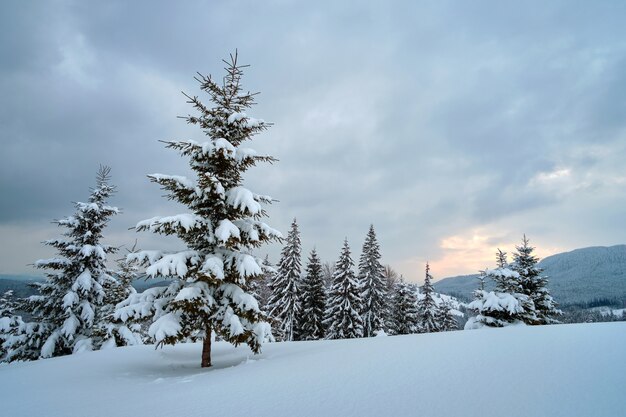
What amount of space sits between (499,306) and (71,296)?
78.1 feet

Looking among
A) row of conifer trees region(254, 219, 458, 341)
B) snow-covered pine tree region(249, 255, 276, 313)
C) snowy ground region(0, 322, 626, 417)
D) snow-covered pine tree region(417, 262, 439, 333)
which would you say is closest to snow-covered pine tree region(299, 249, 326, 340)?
row of conifer trees region(254, 219, 458, 341)

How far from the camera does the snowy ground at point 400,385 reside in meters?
3.92

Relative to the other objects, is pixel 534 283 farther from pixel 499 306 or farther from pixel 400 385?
pixel 400 385

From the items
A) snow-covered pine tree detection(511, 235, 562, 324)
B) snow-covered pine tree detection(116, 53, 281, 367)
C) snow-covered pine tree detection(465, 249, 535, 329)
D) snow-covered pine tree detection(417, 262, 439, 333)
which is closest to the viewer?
snow-covered pine tree detection(116, 53, 281, 367)

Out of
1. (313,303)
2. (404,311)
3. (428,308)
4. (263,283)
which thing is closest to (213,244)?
(313,303)

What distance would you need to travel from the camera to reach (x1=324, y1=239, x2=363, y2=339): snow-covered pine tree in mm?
32906

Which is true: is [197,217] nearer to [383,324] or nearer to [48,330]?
[48,330]

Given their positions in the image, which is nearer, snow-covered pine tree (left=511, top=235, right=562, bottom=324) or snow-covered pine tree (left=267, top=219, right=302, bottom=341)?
snow-covered pine tree (left=511, top=235, right=562, bottom=324)

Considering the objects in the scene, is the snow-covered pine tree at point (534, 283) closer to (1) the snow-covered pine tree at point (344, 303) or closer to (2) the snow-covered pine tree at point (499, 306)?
(2) the snow-covered pine tree at point (499, 306)

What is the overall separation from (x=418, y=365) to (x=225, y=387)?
3.74 meters

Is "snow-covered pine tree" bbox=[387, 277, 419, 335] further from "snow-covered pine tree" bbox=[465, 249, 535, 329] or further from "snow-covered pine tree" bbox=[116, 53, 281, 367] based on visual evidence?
"snow-covered pine tree" bbox=[116, 53, 281, 367]

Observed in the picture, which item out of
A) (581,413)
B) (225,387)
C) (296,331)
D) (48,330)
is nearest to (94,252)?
(48,330)

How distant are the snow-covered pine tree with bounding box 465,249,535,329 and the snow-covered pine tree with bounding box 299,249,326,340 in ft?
69.3

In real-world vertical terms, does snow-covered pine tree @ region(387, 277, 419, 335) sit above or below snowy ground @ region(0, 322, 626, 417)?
below
